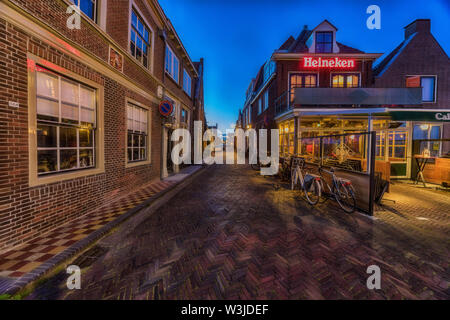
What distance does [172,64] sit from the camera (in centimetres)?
1059

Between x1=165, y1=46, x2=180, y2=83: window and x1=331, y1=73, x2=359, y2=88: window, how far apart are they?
11263 mm

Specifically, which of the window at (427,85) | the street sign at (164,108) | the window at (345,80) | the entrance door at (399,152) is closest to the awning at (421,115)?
the entrance door at (399,152)

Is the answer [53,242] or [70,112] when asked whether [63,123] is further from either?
[53,242]

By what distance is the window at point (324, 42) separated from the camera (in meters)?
13.7

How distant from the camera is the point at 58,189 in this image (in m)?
3.85

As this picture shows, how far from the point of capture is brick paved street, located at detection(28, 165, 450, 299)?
2.27m

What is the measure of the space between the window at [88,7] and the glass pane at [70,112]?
2.46 metres

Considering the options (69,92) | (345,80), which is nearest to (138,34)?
(69,92)

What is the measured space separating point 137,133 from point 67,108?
10.0 ft

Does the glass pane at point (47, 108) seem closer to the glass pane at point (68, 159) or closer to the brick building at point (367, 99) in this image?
the glass pane at point (68, 159)

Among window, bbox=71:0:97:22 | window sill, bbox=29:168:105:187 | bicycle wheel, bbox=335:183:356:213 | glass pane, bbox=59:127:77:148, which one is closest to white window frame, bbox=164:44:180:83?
window, bbox=71:0:97:22

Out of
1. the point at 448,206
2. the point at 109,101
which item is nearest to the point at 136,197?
the point at 109,101

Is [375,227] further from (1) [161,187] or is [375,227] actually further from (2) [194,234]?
(1) [161,187]
